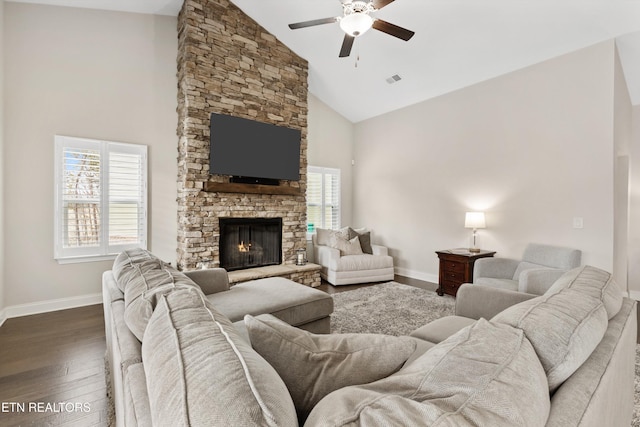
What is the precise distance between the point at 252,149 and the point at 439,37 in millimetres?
2881

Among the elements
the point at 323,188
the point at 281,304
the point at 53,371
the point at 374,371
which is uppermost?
the point at 323,188

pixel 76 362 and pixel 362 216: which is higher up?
pixel 362 216

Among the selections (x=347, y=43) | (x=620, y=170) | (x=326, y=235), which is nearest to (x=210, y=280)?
(x=347, y=43)

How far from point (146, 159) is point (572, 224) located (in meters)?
5.49

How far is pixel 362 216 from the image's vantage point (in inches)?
261

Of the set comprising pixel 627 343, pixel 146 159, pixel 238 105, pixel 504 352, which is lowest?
pixel 627 343

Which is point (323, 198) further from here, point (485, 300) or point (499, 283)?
point (485, 300)

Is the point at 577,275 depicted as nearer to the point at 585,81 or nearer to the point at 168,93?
the point at 585,81

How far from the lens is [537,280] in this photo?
2762mm

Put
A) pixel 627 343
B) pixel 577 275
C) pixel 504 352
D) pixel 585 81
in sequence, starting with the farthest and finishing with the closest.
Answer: pixel 585 81, pixel 577 275, pixel 627 343, pixel 504 352

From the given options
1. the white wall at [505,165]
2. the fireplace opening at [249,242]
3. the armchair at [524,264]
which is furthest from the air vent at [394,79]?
the armchair at [524,264]

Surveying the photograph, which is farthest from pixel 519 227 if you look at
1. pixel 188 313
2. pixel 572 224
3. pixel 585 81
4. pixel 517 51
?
pixel 188 313

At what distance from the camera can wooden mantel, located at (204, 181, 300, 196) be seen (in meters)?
4.30

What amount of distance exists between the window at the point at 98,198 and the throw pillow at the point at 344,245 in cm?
291
